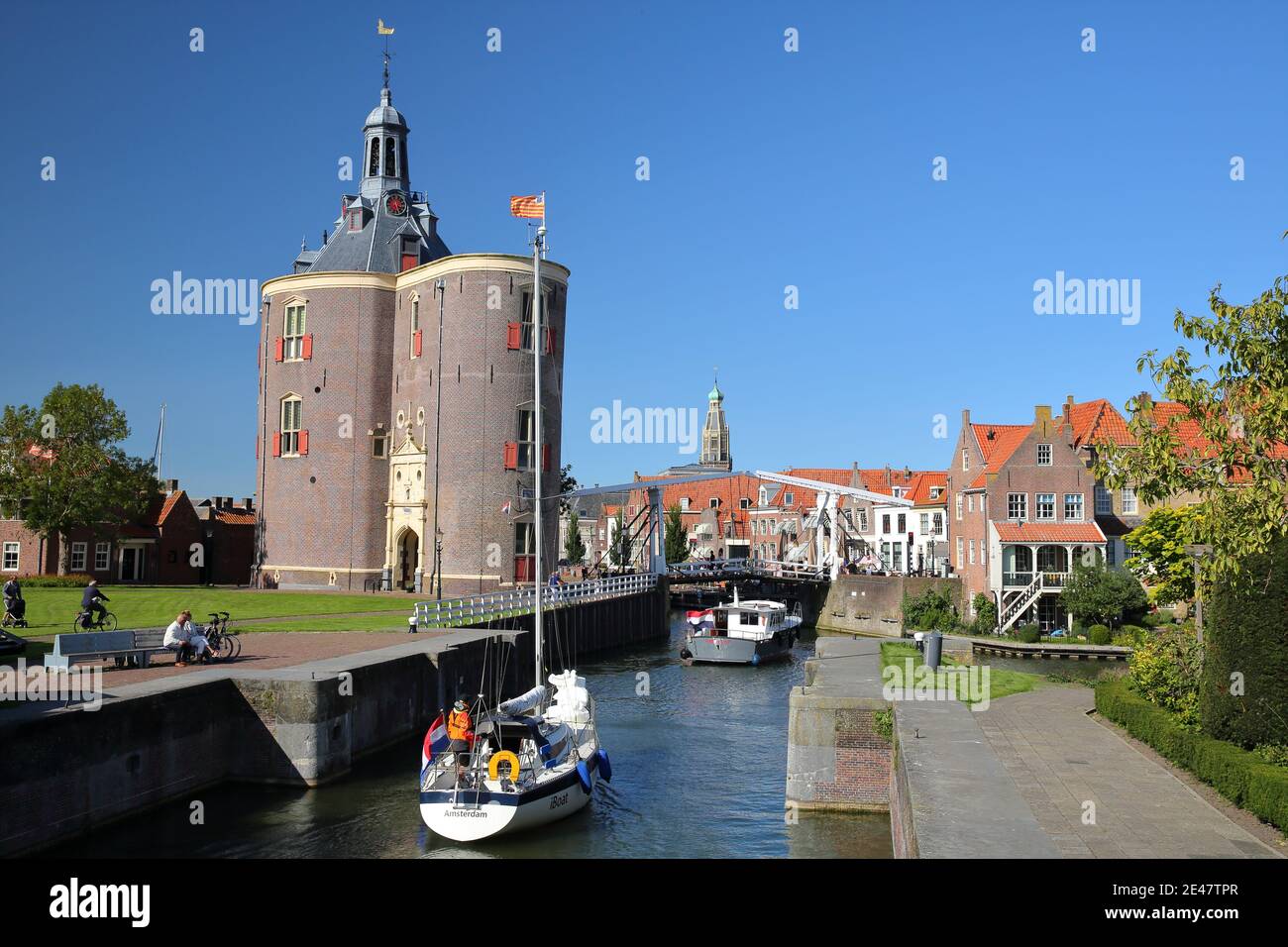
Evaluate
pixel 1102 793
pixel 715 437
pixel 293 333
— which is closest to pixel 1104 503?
pixel 1102 793

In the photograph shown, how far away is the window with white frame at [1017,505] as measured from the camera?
5850 centimetres

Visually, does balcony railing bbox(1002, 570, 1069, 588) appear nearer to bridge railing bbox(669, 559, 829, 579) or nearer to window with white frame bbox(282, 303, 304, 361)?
bridge railing bbox(669, 559, 829, 579)

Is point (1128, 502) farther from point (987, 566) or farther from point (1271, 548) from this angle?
point (1271, 548)

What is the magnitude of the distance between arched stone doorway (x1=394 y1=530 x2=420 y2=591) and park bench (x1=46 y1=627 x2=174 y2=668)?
31.7 meters

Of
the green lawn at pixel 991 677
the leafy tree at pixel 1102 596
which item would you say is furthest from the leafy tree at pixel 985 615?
the green lawn at pixel 991 677

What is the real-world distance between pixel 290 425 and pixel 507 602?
22584 millimetres

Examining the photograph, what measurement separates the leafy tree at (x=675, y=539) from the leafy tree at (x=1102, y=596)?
58.7 m

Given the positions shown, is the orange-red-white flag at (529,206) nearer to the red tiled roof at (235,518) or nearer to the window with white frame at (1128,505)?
the window with white frame at (1128,505)
